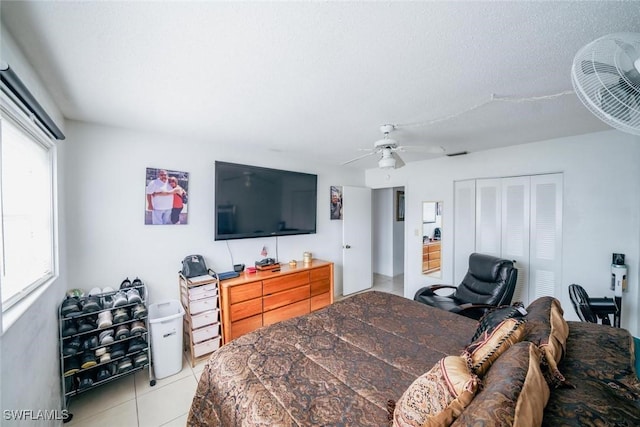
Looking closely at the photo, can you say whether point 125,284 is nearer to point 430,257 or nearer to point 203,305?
point 203,305

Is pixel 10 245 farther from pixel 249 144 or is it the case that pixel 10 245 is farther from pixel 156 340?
pixel 249 144

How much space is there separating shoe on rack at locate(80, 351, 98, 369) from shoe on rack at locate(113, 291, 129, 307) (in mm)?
A: 384

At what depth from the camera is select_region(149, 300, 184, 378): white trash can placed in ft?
7.46

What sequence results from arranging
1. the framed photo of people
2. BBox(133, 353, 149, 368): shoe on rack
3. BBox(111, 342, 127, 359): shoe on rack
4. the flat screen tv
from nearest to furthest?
BBox(111, 342, 127, 359): shoe on rack → BBox(133, 353, 149, 368): shoe on rack → the framed photo of people → the flat screen tv

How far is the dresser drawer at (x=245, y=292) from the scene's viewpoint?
105 inches

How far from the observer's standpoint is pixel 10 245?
129 centimetres

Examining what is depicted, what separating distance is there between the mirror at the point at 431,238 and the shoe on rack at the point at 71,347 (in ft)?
13.9

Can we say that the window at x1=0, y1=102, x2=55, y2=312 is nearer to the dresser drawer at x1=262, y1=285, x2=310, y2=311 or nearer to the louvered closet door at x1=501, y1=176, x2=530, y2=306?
the dresser drawer at x1=262, y1=285, x2=310, y2=311

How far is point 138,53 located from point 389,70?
1432mm

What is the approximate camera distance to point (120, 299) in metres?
2.13

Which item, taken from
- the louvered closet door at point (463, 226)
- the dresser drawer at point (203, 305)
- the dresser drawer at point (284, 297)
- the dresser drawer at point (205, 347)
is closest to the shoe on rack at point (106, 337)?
the dresser drawer at point (203, 305)

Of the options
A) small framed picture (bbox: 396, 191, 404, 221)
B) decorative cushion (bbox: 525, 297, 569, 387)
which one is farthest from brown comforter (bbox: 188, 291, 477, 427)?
small framed picture (bbox: 396, 191, 404, 221)

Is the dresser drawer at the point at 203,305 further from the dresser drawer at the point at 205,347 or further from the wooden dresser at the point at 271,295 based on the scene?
the dresser drawer at the point at 205,347

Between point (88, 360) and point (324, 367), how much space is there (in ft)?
6.41
